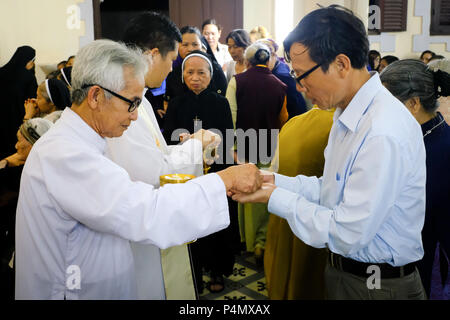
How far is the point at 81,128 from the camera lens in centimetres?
149

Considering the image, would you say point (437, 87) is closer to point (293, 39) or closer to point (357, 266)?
point (293, 39)

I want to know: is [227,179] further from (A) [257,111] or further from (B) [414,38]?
(B) [414,38]

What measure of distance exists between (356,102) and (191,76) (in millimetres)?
2430

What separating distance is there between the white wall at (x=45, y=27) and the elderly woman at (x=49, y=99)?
10.6 feet

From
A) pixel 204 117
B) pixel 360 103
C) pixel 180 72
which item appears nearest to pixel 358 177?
pixel 360 103

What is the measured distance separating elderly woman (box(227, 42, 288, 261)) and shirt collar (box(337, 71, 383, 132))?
2.62 metres

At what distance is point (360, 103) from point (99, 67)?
919 mm

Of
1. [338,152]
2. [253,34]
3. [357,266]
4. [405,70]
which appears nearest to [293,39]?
[338,152]

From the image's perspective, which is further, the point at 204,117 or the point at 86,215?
the point at 204,117

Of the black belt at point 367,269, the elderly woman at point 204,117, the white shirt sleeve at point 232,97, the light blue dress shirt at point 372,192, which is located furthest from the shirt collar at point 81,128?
the white shirt sleeve at point 232,97

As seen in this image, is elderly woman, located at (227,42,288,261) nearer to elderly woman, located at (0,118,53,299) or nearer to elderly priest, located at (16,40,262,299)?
elderly woman, located at (0,118,53,299)

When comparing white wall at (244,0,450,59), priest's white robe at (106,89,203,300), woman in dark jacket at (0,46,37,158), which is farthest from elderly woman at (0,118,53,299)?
white wall at (244,0,450,59)

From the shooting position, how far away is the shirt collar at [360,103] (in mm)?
1488

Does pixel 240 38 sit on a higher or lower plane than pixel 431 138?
higher
